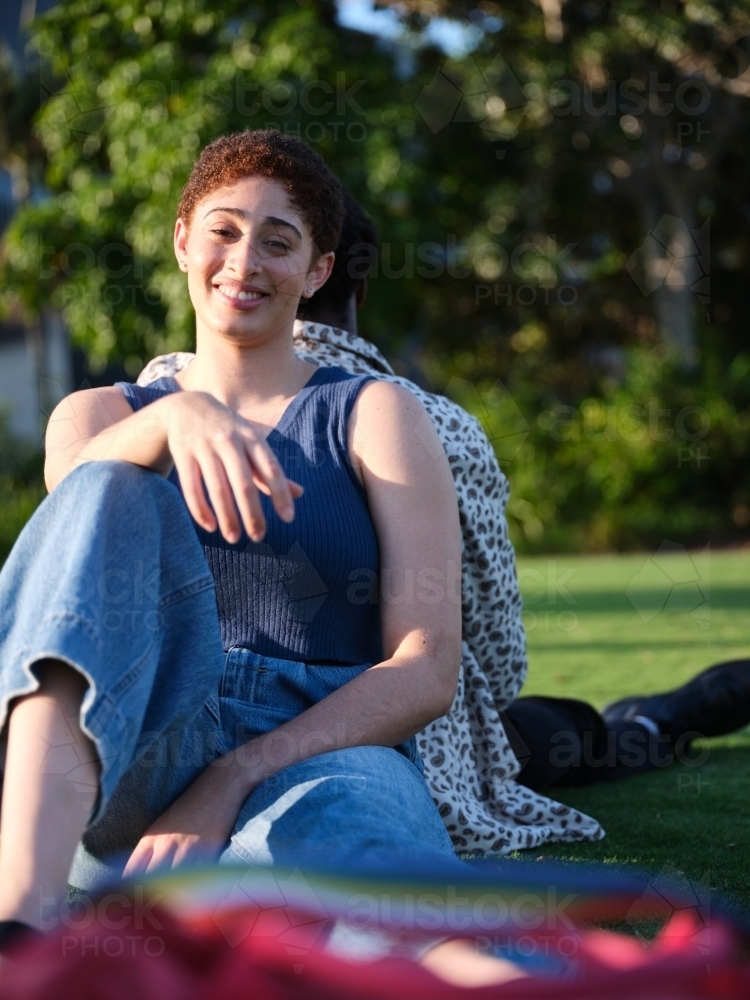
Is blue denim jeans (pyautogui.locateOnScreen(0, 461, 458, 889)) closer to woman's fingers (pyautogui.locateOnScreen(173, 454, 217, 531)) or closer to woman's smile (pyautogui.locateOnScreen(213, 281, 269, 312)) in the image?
woman's fingers (pyautogui.locateOnScreen(173, 454, 217, 531))

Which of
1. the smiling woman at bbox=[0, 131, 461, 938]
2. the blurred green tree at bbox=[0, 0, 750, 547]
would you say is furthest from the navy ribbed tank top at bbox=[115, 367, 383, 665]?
the blurred green tree at bbox=[0, 0, 750, 547]

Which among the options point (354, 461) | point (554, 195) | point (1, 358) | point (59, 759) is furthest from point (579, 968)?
point (1, 358)

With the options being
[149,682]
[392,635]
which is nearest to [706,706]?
[392,635]

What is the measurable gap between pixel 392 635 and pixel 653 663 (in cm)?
370

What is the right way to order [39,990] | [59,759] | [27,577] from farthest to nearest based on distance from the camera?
[27,577]
[59,759]
[39,990]

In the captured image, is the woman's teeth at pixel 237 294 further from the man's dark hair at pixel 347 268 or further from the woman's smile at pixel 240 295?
the man's dark hair at pixel 347 268

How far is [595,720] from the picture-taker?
338 centimetres

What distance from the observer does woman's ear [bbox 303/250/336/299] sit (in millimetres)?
2261

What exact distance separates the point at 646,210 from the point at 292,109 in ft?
18.5

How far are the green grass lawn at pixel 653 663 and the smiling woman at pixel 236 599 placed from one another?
2.61ft

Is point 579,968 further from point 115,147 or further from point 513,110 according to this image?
point 513,110

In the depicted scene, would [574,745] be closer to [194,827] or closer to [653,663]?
[194,827]

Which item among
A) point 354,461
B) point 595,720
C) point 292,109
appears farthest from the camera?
point 292,109

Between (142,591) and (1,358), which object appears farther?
(1,358)
